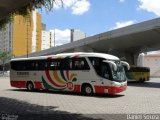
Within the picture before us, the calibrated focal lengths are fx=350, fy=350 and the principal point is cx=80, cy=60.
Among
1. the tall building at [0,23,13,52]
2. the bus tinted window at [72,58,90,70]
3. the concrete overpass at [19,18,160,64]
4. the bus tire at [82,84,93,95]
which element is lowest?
the bus tire at [82,84,93,95]

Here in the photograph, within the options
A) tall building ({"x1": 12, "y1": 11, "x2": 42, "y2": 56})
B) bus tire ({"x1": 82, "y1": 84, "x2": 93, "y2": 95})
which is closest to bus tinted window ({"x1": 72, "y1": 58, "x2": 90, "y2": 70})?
bus tire ({"x1": 82, "y1": 84, "x2": 93, "y2": 95})

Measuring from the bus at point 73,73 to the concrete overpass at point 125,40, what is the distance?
1431 centimetres

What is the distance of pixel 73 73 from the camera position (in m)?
23.4

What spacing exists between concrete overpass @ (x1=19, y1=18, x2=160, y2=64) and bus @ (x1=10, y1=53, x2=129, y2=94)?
14.3 m

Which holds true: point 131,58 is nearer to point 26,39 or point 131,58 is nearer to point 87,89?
point 87,89

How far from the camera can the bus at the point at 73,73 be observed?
845 inches

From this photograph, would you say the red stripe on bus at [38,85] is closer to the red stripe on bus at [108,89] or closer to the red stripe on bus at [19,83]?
the red stripe on bus at [19,83]

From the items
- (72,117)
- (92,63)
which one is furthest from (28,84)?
(72,117)

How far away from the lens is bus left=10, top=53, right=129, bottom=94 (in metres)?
21.5

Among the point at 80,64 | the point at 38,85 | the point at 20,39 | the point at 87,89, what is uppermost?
the point at 20,39

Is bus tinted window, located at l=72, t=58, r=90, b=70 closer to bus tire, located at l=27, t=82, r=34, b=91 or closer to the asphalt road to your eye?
the asphalt road

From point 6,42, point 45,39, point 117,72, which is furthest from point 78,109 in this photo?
point 45,39

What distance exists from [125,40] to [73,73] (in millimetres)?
23880

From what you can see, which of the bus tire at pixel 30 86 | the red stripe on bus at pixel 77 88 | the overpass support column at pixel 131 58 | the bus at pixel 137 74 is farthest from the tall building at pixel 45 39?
the red stripe on bus at pixel 77 88
